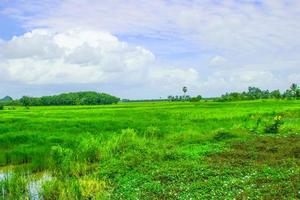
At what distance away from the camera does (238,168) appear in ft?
55.5

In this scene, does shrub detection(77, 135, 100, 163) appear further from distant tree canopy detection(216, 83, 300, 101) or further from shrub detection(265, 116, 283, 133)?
distant tree canopy detection(216, 83, 300, 101)

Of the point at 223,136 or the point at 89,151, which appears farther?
the point at 223,136

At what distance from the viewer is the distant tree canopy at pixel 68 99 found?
133000mm

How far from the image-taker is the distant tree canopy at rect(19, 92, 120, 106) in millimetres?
133000

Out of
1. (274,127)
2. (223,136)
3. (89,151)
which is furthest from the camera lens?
(274,127)

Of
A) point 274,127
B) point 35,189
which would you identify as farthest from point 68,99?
point 35,189

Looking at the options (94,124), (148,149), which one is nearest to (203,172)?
(148,149)

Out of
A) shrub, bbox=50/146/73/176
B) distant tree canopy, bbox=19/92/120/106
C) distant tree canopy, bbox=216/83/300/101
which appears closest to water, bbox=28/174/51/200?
shrub, bbox=50/146/73/176

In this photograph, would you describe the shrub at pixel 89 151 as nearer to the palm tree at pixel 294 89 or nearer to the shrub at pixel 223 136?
the shrub at pixel 223 136

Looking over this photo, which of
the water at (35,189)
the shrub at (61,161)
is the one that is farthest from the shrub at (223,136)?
the water at (35,189)

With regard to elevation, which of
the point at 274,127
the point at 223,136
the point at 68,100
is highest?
the point at 68,100

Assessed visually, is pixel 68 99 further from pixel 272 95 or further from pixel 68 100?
pixel 272 95

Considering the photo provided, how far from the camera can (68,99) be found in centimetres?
13738

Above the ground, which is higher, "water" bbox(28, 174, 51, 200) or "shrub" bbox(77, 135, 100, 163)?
"shrub" bbox(77, 135, 100, 163)
